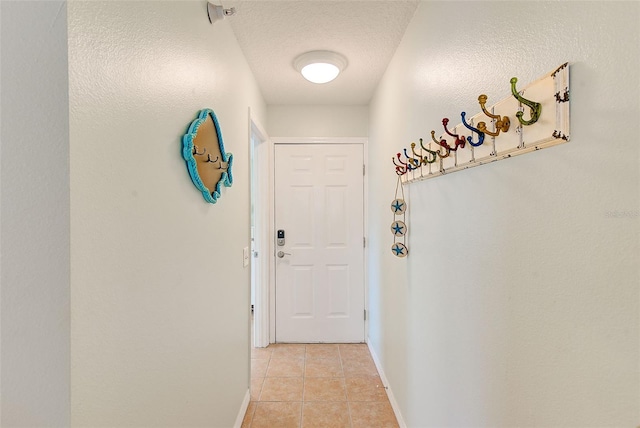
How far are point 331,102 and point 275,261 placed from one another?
156 centimetres

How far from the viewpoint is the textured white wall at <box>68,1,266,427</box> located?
597mm

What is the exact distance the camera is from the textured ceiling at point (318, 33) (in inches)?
57.2

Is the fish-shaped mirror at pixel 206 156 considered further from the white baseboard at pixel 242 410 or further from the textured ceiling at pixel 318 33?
the white baseboard at pixel 242 410

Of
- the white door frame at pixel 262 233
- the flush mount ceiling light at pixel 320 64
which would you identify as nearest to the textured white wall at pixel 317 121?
the white door frame at pixel 262 233

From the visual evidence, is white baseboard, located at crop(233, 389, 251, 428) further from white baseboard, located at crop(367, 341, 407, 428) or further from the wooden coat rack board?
the wooden coat rack board

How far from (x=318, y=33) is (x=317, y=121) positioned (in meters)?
1.14

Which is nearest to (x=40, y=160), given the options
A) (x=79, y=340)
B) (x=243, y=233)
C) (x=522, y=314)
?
(x=79, y=340)

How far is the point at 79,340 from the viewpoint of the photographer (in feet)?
1.92

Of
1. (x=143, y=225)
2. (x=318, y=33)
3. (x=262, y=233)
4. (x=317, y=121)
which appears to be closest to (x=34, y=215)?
(x=143, y=225)

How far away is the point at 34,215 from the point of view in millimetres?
538

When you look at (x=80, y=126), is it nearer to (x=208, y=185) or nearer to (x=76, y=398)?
(x=76, y=398)

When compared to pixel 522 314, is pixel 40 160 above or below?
above

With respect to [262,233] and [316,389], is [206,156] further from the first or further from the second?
[316,389]

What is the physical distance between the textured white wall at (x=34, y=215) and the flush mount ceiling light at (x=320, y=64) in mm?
1515
